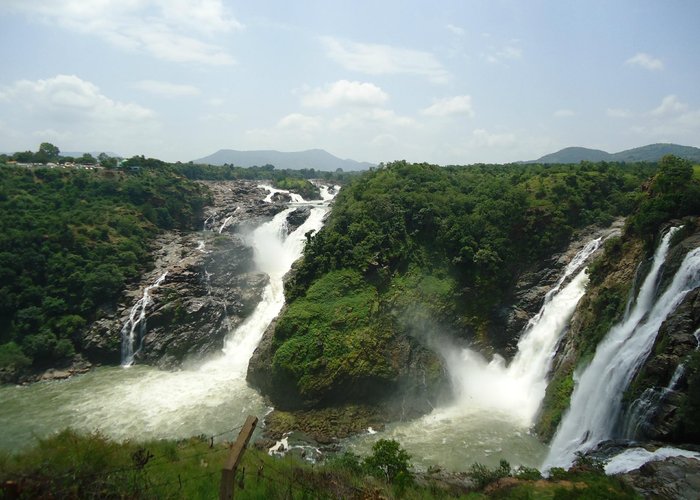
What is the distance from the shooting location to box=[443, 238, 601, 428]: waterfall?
84.3ft

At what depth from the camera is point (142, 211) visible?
52.1 meters

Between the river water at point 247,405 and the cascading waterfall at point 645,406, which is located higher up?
the cascading waterfall at point 645,406

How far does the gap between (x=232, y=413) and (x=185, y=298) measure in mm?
13884

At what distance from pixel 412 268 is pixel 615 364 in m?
15.6

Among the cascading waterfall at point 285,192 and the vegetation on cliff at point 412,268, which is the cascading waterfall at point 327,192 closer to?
the cascading waterfall at point 285,192

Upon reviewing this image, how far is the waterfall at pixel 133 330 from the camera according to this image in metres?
34.3

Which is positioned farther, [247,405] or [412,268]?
[412,268]

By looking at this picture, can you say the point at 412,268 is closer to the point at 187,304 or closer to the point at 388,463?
the point at 388,463

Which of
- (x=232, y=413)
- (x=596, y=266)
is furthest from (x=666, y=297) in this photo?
(x=232, y=413)

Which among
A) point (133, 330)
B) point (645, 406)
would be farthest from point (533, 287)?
point (133, 330)

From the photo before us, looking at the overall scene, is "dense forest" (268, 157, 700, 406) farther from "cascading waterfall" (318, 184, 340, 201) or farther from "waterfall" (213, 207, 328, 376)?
"cascading waterfall" (318, 184, 340, 201)

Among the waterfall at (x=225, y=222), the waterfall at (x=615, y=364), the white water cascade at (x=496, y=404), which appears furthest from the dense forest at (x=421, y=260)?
the waterfall at (x=225, y=222)

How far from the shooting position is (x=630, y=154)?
148 metres

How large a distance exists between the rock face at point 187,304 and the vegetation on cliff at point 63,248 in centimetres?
187
